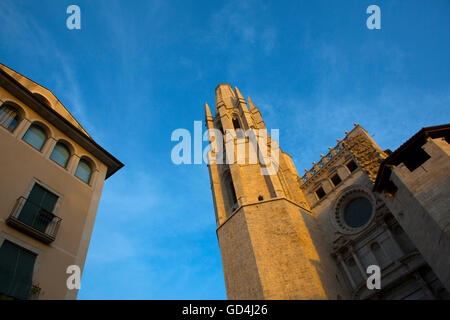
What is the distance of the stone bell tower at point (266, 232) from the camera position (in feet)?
53.0

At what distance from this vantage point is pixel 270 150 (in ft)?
83.2

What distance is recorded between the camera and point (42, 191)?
1012 centimetres

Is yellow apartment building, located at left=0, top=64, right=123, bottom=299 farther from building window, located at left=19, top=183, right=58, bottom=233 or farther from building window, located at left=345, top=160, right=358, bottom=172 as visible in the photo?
A: building window, located at left=345, top=160, right=358, bottom=172

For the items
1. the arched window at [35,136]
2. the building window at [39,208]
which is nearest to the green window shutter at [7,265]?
the building window at [39,208]

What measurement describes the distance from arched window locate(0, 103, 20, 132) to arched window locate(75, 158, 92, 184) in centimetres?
246

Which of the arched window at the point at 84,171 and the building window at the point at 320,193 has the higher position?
the building window at the point at 320,193

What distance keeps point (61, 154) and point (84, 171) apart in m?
1.02

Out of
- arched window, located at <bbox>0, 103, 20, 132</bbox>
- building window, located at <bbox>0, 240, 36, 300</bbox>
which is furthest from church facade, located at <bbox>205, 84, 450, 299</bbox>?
arched window, located at <bbox>0, 103, 20, 132</bbox>

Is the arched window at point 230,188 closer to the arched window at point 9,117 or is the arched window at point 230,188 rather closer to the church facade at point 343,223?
the church facade at point 343,223

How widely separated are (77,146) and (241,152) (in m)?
13.7

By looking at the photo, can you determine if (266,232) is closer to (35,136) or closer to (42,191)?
(42,191)

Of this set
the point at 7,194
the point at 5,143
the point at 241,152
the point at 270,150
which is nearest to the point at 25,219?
the point at 7,194
